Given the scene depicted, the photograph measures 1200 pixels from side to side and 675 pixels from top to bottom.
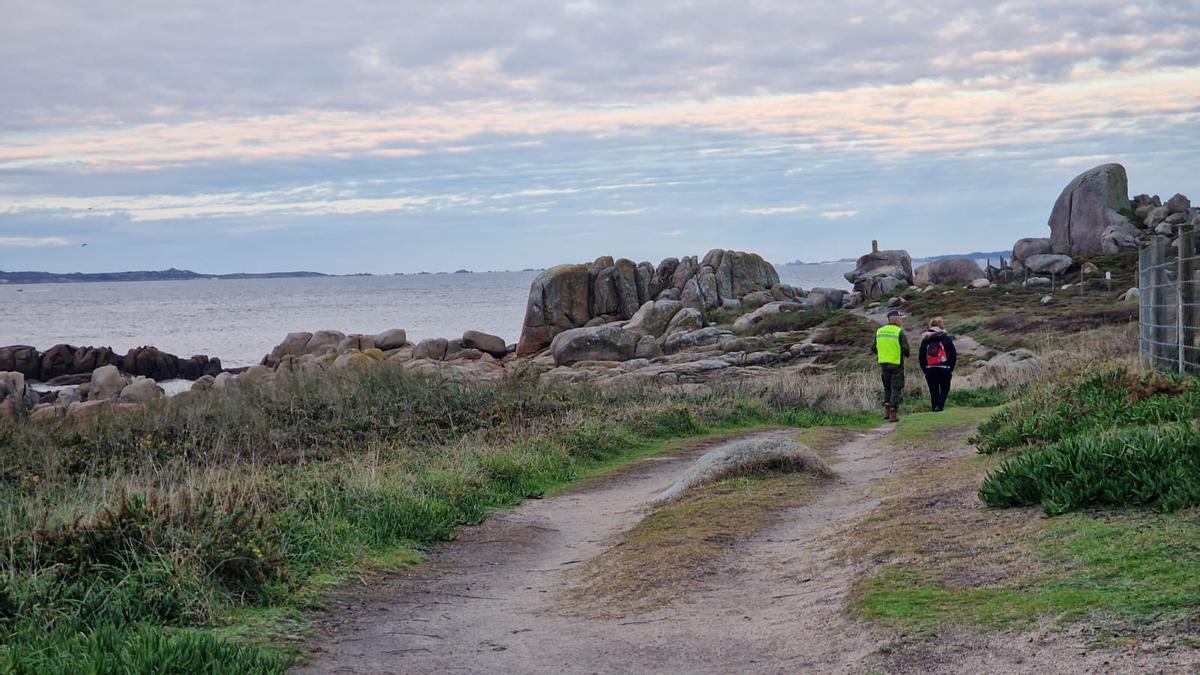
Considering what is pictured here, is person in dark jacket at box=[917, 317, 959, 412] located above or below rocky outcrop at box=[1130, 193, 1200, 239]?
below

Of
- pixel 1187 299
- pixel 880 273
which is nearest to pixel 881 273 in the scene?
pixel 880 273

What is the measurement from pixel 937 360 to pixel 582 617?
1417 centimetres

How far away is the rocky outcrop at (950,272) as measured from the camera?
58344 mm

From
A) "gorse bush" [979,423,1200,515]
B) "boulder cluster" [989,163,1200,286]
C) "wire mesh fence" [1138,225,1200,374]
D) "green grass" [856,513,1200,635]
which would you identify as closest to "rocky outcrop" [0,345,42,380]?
"boulder cluster" [989,163,1200,286]

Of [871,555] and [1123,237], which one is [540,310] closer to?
[1123,237]

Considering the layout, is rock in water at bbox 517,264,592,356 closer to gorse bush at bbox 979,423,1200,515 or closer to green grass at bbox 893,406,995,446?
green grass at bbox 893,406,995,446

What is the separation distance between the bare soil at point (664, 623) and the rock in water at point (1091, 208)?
4925 cm

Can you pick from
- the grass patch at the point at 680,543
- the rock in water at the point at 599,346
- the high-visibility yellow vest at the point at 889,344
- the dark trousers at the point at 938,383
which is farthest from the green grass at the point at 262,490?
the rock in water at the point at 599,346

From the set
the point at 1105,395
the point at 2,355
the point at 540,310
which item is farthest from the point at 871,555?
the point at 2,355

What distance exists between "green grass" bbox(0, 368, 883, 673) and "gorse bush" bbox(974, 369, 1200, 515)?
502 cm

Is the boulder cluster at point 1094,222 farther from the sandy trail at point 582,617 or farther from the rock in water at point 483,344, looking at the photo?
the sandy trail at point 582,617

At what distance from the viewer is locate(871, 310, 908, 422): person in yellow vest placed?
65.6ft

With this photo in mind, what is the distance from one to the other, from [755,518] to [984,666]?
17.3 feet

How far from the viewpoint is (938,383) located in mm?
20484
